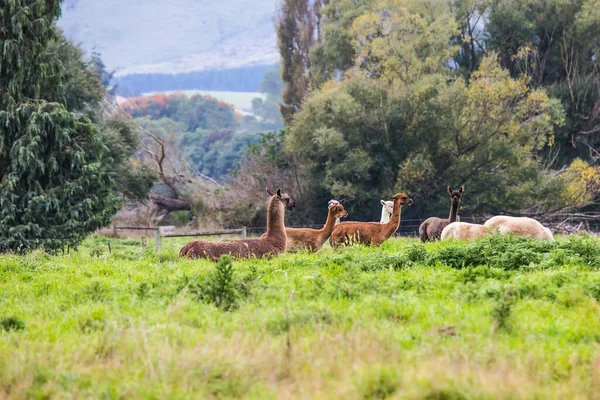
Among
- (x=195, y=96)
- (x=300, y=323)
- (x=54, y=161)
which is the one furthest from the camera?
(x=195, y=96)

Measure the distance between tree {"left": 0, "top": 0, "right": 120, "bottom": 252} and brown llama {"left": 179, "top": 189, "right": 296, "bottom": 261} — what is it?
1165cm

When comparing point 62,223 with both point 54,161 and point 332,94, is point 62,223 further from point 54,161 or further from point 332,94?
point 332,94

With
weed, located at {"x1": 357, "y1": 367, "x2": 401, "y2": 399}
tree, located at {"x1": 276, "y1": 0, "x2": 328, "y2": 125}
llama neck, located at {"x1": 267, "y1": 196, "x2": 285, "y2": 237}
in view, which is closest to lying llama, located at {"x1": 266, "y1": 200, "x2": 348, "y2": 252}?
llama neck, located at {"x1": 267, "y1": 196, "x2": 285, "y2": 237}

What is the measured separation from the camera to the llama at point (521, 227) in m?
14.9

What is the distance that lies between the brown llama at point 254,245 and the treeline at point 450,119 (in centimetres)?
2155

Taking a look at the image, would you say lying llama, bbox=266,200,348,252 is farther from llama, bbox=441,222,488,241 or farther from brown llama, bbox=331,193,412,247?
llama, bbox=441,222,488,241

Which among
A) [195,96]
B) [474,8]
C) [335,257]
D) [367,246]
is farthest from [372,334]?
[195,96]

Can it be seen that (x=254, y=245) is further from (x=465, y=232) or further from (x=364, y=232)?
(x=465, y=232)

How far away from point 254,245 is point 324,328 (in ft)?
20.4

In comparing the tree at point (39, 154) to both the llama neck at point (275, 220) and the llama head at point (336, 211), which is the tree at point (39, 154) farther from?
the llama neck at point (275, 220)

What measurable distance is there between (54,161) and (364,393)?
20.6m

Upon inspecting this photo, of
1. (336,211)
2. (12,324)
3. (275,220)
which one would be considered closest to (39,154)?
(336,211)

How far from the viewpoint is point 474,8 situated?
4281cm

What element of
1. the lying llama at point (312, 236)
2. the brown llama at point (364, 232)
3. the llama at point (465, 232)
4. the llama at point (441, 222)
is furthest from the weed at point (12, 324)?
the llama at point (441, 222)
